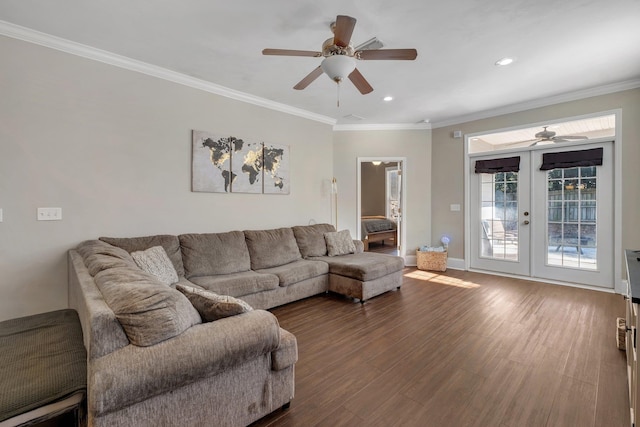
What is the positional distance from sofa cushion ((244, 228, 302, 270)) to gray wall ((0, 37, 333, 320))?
43 cm

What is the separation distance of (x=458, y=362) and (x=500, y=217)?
3625 millimetres

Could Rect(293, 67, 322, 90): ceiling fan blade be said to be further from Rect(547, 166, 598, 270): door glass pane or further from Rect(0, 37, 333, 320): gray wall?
Rect(547, 166, 598, 270): door glass pane

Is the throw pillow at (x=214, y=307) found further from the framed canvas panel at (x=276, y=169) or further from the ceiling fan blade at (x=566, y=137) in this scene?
the ceiling fan blade at (x=566, y=137)

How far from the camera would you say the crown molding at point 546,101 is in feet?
12.8

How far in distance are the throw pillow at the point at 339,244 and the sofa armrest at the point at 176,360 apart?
2898mm

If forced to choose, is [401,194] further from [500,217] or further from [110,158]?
[110,158]

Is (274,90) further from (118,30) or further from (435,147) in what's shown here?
(435,147)

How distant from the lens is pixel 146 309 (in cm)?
132

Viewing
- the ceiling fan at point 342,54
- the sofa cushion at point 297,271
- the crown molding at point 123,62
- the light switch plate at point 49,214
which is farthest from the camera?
the sofa cushion at point 297,271

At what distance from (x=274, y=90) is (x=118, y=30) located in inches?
71.7

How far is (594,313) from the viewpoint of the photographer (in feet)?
10.8

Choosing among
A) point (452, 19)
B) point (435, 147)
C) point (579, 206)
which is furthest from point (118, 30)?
point (579, 206)

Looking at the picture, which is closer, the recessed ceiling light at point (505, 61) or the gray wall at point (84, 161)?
the gray wall at point (84, 161)

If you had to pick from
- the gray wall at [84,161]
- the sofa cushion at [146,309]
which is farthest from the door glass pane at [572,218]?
the sofa cushion at [146,309]
